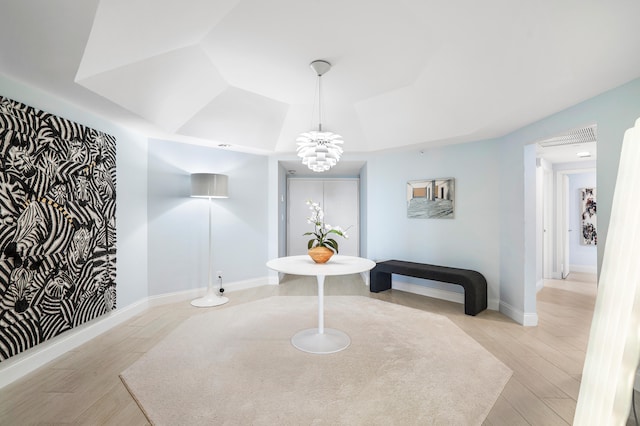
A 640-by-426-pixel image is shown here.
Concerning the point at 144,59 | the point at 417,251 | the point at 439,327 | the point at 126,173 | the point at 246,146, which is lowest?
the point at 439,327

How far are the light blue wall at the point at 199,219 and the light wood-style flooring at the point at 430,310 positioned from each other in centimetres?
53

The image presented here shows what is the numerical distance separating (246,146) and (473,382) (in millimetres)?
3786

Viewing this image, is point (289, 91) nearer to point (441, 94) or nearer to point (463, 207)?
point (441, 94)

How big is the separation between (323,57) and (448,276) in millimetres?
2927

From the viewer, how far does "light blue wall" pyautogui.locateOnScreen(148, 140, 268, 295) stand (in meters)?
4.01

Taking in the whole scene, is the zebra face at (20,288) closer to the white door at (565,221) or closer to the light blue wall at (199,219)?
the light blue wall at (199,219)

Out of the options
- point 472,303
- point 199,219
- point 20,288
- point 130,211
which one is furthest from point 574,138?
point 20,288

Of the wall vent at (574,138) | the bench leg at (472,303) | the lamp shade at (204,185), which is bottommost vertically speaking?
the bench leg at (472,303)

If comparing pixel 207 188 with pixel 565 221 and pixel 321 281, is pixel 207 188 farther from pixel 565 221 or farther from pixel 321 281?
pixel 565 221

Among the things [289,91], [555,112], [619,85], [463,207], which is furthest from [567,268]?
[289,91]

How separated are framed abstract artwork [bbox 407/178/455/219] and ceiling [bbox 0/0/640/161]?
0.80 meters

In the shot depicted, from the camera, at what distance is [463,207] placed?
421cm

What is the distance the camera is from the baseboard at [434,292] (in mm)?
3910

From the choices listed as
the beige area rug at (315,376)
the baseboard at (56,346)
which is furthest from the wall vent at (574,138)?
the baseboard at (56,346)
